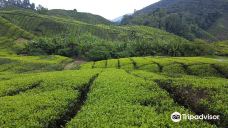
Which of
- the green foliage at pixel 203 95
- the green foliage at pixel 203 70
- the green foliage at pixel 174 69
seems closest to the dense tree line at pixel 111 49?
the green foliage at pixel 174 69

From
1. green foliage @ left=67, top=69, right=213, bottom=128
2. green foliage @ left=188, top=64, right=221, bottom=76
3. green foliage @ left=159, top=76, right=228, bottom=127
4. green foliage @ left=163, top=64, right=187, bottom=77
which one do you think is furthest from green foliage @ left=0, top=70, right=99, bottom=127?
green foliage @ left=188, top=64, right=221, bottom=76

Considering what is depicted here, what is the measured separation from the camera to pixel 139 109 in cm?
3353

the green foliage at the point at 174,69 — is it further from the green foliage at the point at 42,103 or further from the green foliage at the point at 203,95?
the green foliage at the point at 42,103

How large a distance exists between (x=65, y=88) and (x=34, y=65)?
165 ft

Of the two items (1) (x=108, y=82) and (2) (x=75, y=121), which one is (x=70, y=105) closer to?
(2) (x=75, y=121)

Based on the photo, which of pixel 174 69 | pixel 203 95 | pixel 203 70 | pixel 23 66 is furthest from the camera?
pixel 23 66

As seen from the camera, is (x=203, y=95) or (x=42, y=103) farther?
(x=203, y=95)

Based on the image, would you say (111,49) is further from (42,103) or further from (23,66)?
(42,103)

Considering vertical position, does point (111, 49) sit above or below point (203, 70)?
below

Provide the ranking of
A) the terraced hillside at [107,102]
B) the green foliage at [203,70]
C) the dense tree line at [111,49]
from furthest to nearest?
1. the dense tree line at [111,49]
2. the green foliage at [203,70]
3. the terraced hillside at [107,102]

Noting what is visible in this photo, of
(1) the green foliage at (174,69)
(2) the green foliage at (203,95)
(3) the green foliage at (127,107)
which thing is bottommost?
(1) the green foliage at (174,69)

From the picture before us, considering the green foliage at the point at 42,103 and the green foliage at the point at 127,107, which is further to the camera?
the green foliage at the point at 42,103

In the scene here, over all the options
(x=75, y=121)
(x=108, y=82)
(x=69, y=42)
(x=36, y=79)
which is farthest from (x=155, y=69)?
(x=69, y=42)

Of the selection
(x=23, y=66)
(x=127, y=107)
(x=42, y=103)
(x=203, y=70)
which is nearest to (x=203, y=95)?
(x=127, y=107)
